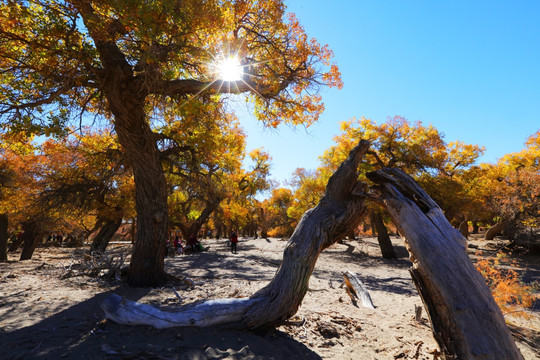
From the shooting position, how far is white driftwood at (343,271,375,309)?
6867 millimetres

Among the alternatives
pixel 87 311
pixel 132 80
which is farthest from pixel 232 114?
pixel 87 311

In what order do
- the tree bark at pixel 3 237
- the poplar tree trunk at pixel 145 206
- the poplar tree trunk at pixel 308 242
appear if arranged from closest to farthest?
1. the poplar tree trunk at pixel 308 242
2. the poplar tree trunk at pixel 145 206
3. the tree bark at pixel 3 237

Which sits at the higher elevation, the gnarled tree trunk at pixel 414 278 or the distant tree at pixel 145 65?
the distant tree at pixel 145 65

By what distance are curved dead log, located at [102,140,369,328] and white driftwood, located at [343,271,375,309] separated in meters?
3.31

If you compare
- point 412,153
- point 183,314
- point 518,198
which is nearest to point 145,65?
point 183,314

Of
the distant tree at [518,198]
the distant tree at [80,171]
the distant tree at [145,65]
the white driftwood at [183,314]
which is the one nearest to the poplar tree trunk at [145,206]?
the distant tree at [145,65]

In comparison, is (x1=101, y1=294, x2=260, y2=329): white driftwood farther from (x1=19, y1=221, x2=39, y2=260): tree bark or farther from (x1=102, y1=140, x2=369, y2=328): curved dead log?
(x1=19, y1=221, x2=39, y2=260): tree bark

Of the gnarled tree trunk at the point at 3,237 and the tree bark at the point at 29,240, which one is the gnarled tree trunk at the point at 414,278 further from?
the tree bark at the point at 29,240

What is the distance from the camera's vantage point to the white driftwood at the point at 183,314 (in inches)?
153

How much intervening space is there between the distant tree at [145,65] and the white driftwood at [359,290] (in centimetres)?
502

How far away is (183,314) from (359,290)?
5225 millimetres

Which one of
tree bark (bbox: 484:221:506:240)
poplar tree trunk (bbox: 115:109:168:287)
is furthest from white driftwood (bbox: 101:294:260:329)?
tree bark (bbox: 484:221:506:240)

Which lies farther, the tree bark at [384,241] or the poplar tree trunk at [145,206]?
the tree bark at [384,241]

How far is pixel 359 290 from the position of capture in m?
7.45
